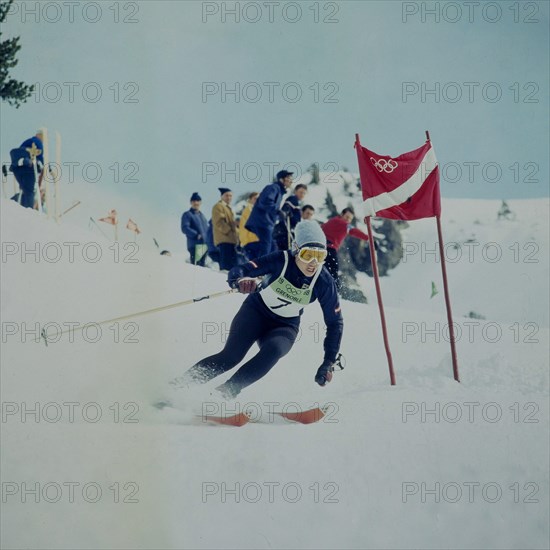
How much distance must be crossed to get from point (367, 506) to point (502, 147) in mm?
3498

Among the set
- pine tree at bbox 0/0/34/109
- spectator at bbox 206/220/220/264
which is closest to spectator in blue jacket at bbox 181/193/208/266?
spectator at bbox 206/220/220/264

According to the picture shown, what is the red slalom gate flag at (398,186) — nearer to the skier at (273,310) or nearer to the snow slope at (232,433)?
the skier at (273,310)

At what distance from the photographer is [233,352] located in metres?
5.81

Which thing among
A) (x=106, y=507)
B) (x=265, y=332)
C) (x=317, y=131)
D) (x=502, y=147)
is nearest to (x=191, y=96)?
(x=317, y=131)

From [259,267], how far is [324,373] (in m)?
0.95

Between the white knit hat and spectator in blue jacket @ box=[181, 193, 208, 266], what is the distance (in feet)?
4.49

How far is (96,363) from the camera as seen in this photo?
5.95 metres

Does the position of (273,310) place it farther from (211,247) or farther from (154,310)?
(211,247)

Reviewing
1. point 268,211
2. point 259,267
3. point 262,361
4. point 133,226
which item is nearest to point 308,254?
point 259,267

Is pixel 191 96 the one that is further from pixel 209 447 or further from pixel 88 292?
pixel 209 447

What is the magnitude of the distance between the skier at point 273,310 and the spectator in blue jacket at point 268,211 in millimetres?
947

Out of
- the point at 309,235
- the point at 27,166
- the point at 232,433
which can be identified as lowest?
the point at 232,433

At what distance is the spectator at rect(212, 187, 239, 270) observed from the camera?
7004 millimetres

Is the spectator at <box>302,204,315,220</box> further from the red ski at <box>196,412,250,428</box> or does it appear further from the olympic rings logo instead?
the red ski at <box>196,412,250,428</box>
